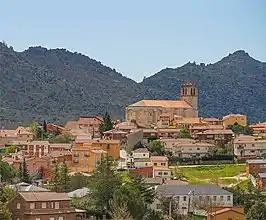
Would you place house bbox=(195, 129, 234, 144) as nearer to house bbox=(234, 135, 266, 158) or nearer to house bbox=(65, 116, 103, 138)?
house bbox=(234, 135, 266, 158)

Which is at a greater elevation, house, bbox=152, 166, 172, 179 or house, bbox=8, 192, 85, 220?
house, bbox=152, 166, 172, 179

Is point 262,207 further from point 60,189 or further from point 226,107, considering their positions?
point 226,107

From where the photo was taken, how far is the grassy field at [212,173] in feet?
152

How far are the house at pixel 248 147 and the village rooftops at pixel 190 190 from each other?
13.2 meters

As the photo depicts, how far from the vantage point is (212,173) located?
1916 inches

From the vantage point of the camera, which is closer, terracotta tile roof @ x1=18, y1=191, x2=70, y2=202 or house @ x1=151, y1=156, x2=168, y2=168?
terracotta tile roof @ x1=18, y1=191, x2=70, y2=202

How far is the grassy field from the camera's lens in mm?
46438

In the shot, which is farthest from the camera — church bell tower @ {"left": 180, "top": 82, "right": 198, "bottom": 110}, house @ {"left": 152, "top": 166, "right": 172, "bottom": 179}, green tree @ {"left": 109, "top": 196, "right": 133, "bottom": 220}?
church bell tower @ {"left": 180, "top": 82, "right": 198, "bottom": 110}

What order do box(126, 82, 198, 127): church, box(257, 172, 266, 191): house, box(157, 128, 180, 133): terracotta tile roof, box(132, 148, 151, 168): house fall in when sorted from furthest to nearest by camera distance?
1. box(126, 82, 198, 127): church
2. box(157, 128, 180, 133): terracotta tile roof
3. box(132, 148, 151, 168): house
4. box(257, 172, 266, 191): house

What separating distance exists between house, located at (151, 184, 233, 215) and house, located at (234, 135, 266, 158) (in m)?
13.1

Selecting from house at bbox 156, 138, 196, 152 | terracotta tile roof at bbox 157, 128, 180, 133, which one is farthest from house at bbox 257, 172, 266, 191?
terracotta tile roof at bbox 157, 128, 180, 133

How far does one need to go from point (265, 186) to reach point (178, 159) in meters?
9.09

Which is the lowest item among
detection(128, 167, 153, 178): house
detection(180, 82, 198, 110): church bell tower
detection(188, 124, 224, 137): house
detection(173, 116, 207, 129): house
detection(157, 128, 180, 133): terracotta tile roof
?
detection(128, 167, 153, 178): house

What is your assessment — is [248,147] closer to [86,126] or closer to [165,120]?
[165,120]
